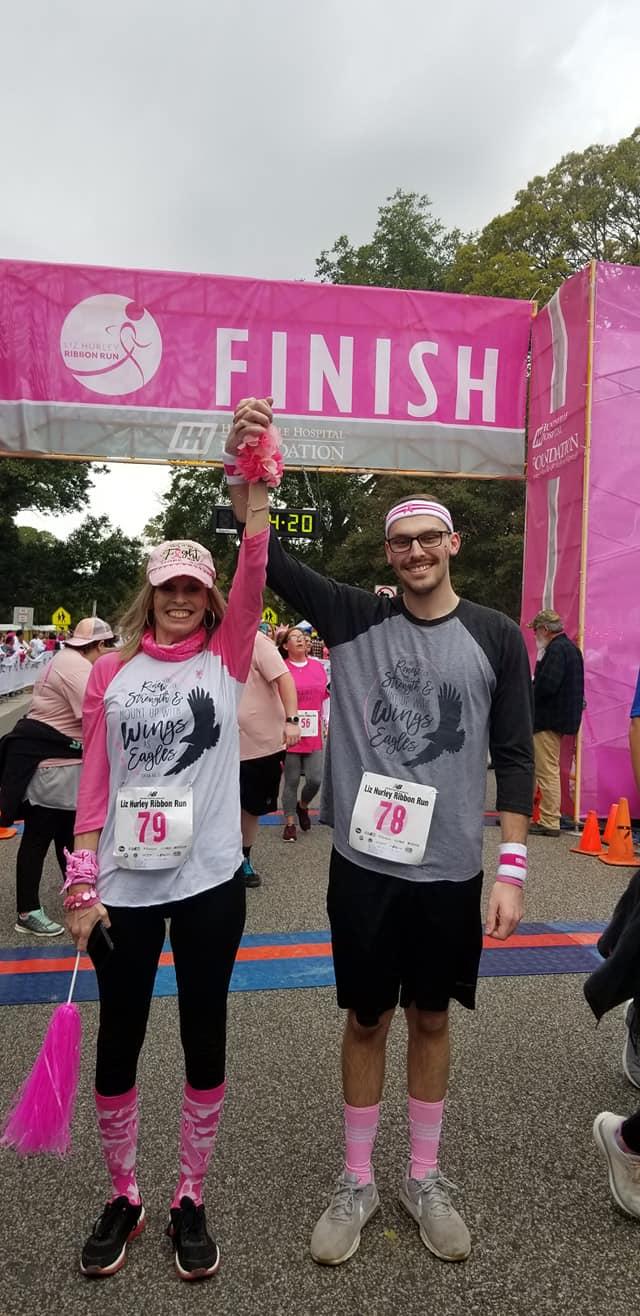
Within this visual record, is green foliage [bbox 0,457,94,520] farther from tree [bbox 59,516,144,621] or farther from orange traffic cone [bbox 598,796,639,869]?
orange traffic cone [bbox 598,796,639,869]

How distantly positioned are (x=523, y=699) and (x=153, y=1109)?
191 centimetres

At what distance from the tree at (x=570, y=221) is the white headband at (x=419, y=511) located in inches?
915

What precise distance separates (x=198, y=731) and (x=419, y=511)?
0.86 meters

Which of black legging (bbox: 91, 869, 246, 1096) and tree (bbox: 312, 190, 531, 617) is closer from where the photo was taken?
black legging (bbox: 91, 869, 246, 1096)

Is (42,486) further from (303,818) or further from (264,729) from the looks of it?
(264,729)

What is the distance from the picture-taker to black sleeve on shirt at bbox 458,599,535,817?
A: 2377mm

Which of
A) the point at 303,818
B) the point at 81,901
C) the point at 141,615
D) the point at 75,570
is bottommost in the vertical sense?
the point at 303,818

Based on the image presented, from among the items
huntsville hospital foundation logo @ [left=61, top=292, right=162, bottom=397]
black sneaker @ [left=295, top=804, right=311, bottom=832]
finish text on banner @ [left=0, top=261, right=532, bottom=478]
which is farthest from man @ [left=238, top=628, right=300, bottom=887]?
huntsville hospital foundation logo @ [left=61, top=292, right=162, bottom=397]

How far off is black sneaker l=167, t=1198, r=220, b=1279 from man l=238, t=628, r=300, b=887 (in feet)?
9.91

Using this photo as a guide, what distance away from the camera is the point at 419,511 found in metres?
2.43

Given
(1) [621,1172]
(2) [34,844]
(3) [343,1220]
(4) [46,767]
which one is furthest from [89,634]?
(1) [621,1172]

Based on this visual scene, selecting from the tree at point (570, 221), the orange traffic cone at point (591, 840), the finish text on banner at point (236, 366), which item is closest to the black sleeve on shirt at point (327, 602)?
the orange traffic cone at point (591, 840)

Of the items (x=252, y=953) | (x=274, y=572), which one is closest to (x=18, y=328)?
(x=252, y=953)

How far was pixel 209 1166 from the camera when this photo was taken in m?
2.69
